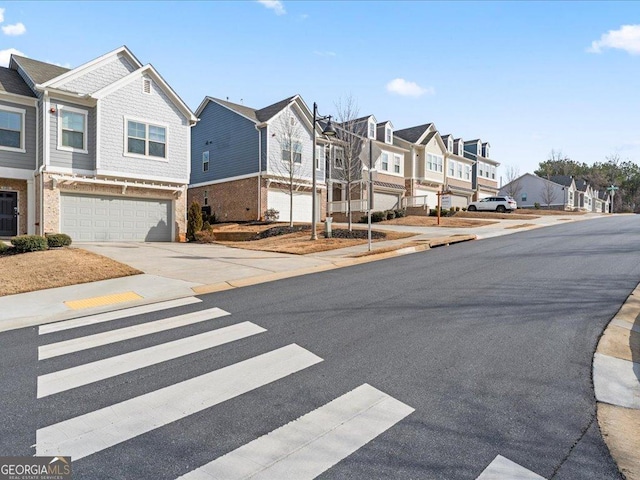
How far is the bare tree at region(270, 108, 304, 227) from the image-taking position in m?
26.8

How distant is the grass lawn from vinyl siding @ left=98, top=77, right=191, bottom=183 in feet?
24.7

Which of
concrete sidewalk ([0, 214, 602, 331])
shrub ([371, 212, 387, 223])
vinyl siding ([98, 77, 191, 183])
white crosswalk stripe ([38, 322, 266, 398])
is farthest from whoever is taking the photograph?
shrub ([371, 212, 387, 223])

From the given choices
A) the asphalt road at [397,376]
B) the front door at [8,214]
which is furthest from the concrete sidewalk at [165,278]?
the front door at [8,214]

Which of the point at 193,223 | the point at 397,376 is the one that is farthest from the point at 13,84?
the point at 397,376

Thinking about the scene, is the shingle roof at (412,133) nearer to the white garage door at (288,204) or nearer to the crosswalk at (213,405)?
the white garage door at (288,204)

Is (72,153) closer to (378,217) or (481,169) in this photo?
(378,217)

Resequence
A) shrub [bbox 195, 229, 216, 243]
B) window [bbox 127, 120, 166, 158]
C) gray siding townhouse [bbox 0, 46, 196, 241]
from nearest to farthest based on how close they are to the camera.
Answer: gray siding townhouse [bbox 0, 46, 196, 241] → window [bbox 127, 120, 166, 158] → shrub [bbox 195, 229, 216, 243]

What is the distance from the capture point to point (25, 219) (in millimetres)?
18453

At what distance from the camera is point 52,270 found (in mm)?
10273

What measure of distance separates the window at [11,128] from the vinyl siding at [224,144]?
12557mm

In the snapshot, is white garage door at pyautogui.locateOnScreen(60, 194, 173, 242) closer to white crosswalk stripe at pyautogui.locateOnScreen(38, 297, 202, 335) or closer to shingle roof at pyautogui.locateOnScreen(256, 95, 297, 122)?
shingle roof at pyautogui.locateOnScreen(256, 95, 297, 122)

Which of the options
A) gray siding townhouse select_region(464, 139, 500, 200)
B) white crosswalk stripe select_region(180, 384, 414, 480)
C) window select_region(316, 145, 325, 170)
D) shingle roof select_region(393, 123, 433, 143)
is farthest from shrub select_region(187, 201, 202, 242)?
gray siding townhouse select_region(464, 139, 500, 200)

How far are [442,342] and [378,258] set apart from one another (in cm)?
801

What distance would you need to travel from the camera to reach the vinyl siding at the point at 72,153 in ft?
56.3
